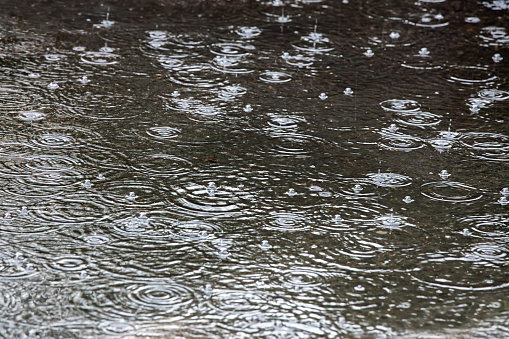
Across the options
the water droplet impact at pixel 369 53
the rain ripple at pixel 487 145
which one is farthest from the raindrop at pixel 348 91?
the rain ripple at pixel 487 145

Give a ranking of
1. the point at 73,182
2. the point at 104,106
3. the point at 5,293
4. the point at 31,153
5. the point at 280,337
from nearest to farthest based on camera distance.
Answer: the point at 280,337, the point at 5,293, the point at 73,182, the point at 31,153, the point at 104,106

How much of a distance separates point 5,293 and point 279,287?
48.1 inches

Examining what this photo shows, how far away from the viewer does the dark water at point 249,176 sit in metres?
2.84

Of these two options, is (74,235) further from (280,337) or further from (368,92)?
(368,92)

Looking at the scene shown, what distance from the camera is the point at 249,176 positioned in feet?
12.9

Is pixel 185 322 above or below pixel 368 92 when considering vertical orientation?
below

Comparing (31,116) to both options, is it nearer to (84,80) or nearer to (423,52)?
(84,80)

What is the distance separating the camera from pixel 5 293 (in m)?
2.84

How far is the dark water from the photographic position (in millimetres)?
2842

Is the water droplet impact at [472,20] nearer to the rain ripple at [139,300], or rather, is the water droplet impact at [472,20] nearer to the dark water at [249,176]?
the dark water at [249,176]

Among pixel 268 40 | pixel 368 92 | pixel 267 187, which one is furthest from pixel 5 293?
pixel 268 40

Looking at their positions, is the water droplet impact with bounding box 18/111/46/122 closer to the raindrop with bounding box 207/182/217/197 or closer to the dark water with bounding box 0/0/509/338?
the dark water with bounding box 0/0/509/338

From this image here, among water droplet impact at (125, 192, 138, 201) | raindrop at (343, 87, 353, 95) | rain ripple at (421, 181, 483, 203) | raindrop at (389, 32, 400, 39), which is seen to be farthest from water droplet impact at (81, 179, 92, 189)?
raindrop at (389, 32, 400, 39)

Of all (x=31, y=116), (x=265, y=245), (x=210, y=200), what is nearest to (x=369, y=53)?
(x=210, y=200)
